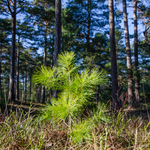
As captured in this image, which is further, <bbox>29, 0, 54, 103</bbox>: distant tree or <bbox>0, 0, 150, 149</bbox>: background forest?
<bbox>29, 0, 54, 103</bbox>: distant tree

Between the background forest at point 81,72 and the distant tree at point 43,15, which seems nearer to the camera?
the background forest at point 81,72

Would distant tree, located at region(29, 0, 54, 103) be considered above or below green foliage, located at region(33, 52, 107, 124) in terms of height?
above

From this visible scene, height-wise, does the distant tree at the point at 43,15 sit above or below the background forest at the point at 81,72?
above

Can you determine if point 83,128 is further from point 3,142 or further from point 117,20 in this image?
point 117,20

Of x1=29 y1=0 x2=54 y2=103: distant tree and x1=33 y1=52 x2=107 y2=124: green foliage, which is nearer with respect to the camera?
x1=33 y1=52 x2=107 y2=124: green foliage

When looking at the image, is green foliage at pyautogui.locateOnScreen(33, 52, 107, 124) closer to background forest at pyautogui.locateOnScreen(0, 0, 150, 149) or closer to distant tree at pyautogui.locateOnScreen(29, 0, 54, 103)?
background forest at pyautogui.locateOnScreen(0, 0, 150, 149)

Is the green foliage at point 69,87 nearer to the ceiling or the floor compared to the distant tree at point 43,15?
nearer to the floor

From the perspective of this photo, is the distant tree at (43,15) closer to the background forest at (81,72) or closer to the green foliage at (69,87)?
the background forest at (81,72)

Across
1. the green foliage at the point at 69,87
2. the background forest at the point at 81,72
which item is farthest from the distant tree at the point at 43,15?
the green foliage at the point at 69,87

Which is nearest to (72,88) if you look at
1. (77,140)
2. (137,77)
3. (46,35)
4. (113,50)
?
(77,140)

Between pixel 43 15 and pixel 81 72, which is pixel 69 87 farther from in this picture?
pixel 43 15

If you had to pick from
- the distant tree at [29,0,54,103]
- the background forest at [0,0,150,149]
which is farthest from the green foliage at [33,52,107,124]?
the distant tree at [29,0,54,103]

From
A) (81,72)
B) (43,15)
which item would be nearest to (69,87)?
(81,72)

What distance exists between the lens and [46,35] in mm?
16375
